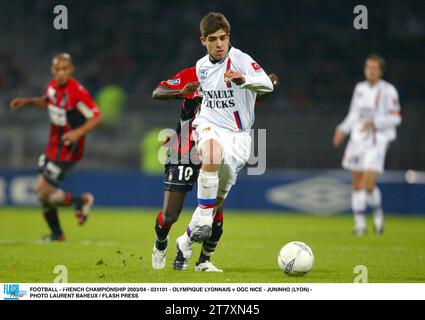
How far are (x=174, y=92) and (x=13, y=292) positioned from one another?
2.07m

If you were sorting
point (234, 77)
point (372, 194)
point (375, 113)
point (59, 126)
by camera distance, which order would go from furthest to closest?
point (375, 113) → point (372, 194) → point (59, 126) → point (234, 77)

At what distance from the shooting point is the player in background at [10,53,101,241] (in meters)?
9.67

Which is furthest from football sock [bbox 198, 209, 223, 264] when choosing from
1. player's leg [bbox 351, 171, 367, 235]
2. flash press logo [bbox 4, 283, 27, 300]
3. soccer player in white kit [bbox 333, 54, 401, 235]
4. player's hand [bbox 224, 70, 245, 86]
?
soccer player in white kit [bbox 333, 54, 401, 235]

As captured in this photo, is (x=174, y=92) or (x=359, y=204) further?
(x=359, y=204)

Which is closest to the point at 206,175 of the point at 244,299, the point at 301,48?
the point at 244,299

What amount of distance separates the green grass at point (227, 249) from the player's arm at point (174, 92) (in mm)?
1432

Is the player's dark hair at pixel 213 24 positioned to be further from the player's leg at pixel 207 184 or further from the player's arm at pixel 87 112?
the player's arm at pixel 87 112

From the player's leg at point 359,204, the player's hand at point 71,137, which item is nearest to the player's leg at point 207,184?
the player's hand at point 71,137

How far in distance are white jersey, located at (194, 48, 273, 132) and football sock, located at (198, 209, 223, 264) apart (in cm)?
82

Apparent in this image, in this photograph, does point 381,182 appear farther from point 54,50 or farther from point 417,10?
point 54,50

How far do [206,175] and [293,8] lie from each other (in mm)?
12319

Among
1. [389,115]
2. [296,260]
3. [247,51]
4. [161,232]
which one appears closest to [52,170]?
[161,232]

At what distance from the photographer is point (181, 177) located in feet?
21.5

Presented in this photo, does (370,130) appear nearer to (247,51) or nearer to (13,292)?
(247,51)
